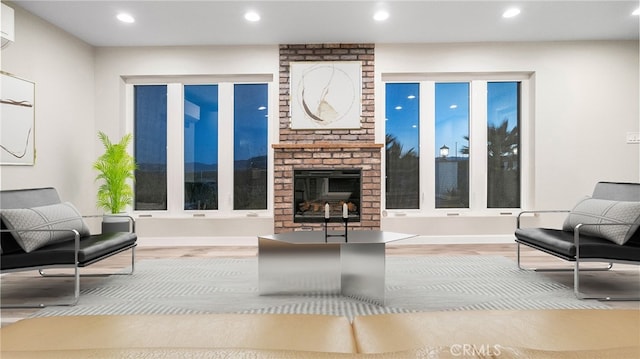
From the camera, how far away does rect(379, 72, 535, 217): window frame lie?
5082 millimetres

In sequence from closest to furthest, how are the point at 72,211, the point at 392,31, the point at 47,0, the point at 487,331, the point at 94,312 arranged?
the point at 487,331, the point at 94,312, the point at 72,211, the point at 47,0, the point at 392,31

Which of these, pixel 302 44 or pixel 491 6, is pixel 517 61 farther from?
pixel 302 44

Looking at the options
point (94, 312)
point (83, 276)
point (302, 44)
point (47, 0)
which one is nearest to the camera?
point (94, 312)

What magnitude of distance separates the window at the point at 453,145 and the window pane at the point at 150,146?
323 centimetres

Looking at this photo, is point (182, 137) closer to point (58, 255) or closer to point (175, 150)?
point (175, 150)

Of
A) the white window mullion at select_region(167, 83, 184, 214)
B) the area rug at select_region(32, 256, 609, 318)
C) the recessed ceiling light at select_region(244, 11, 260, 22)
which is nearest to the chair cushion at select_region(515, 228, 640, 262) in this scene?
the area rug at select_region(32, 256, 609, 318)

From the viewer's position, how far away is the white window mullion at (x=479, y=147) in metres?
5.12

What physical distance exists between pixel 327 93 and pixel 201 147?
1979 mm

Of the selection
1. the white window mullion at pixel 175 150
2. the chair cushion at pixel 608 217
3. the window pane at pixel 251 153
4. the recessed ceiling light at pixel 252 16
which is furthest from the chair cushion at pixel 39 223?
the chair cushion at pixel 608 217

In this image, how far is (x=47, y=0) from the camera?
371 cm

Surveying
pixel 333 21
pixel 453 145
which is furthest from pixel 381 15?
pixel 453 145

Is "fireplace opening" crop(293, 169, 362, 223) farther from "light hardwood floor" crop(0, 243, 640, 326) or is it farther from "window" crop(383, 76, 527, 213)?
"light hardwood floor" crop(0, 243, 640, 326)

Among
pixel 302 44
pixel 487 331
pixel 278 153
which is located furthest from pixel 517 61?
pixel 487 331

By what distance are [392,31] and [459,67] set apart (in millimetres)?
1162
